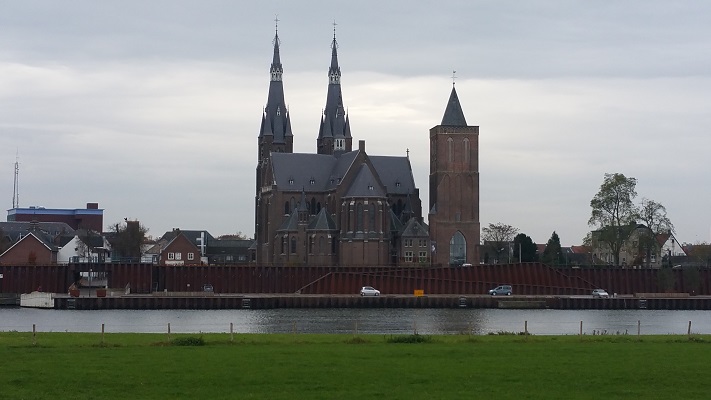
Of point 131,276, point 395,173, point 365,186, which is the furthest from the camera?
point 395,173

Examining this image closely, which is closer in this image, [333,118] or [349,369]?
[349,369]

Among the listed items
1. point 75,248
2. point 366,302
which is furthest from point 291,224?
point 366,302

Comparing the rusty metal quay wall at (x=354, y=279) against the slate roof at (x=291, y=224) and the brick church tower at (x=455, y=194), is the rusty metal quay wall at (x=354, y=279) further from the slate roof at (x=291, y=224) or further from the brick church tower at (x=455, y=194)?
the slate roof at (x=291, y=224)

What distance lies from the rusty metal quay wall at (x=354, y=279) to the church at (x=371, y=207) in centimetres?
1768

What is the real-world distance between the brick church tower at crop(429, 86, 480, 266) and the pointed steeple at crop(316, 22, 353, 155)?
54.9 ft

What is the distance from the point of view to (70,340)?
135 ft

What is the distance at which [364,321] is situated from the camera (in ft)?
243

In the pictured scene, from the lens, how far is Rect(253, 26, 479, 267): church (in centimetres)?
13462

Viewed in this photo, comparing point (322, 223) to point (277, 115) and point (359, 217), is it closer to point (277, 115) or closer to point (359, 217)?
point (359, 217)

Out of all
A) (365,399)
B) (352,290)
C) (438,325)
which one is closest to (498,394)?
(365,399)

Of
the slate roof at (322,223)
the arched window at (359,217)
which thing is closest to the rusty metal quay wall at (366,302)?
the arched window at (359,217)

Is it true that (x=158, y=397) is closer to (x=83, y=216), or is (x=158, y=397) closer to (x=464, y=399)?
(x=464, y=399)

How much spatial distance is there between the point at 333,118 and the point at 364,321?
273ft

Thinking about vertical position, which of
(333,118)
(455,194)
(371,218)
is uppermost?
(333,118)
